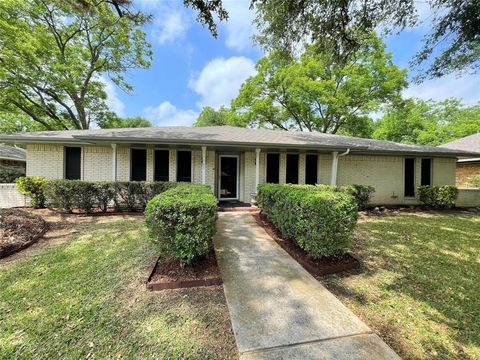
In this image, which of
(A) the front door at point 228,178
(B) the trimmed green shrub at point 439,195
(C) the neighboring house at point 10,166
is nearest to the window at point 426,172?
(B) the trimmed green shrub at point 439,195

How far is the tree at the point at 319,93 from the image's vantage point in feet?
66.0

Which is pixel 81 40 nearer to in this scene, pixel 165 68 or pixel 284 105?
pixel 165 68

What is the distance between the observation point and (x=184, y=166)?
9891mm

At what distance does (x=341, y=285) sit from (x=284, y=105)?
21766mm

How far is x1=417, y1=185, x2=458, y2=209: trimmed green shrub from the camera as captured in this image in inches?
397

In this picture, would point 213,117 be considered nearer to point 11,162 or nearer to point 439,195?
point 11,162

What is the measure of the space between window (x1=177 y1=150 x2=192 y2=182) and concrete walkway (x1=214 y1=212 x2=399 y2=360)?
6014mm

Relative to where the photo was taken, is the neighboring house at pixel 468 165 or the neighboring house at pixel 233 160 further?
the neighboring house at pixel 468 165

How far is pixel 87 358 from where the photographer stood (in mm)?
2059

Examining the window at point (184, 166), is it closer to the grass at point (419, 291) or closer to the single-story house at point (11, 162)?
the grass at point (419, 291)

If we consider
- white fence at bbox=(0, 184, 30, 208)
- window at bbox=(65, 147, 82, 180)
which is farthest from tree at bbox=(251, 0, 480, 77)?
white fence at bbox=(0, 184, 30, 208)

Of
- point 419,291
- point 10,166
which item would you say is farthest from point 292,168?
point 10,166

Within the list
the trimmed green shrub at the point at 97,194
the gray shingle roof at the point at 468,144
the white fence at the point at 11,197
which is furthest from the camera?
the gray shingle roof at the point at 468,144

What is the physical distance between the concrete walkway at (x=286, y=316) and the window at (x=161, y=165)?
6302mm
